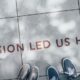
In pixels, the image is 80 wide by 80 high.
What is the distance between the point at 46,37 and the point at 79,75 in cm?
82

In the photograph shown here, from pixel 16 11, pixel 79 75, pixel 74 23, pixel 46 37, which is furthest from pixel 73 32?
pixel 16 11

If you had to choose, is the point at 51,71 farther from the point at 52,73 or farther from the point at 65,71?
the point at 65,71

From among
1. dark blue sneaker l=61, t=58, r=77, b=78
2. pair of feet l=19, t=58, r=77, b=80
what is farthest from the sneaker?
dark blue sneaker l=61, t=58, r=77, b=78

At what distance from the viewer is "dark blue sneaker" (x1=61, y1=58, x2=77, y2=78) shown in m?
4.08

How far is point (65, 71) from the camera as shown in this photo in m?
4.10

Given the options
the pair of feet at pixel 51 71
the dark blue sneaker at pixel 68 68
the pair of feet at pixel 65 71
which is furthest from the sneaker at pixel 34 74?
the dark blue sneaker at pixel 68 68

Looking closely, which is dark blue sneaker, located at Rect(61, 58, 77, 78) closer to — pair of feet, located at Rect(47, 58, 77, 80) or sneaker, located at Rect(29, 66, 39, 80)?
pair of feet, located at Rect(47, 58, 77, 80)

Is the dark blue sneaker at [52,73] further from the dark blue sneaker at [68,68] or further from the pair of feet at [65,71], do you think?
the dark blue sneaker at [68,68]

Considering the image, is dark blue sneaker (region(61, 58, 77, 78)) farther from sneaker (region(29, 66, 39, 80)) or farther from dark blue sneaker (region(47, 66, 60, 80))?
sneaker (region(29, 66, 39, 80))

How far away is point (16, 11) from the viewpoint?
4.30 metres

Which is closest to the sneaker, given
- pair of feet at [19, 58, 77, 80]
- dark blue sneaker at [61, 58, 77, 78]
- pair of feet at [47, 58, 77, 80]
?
pair of feet at [19, 58, 77, 80]

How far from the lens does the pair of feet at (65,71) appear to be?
408 cm

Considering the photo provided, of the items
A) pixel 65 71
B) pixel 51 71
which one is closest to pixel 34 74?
pixel 51 71

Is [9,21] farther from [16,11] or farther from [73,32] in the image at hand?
[73,32]
